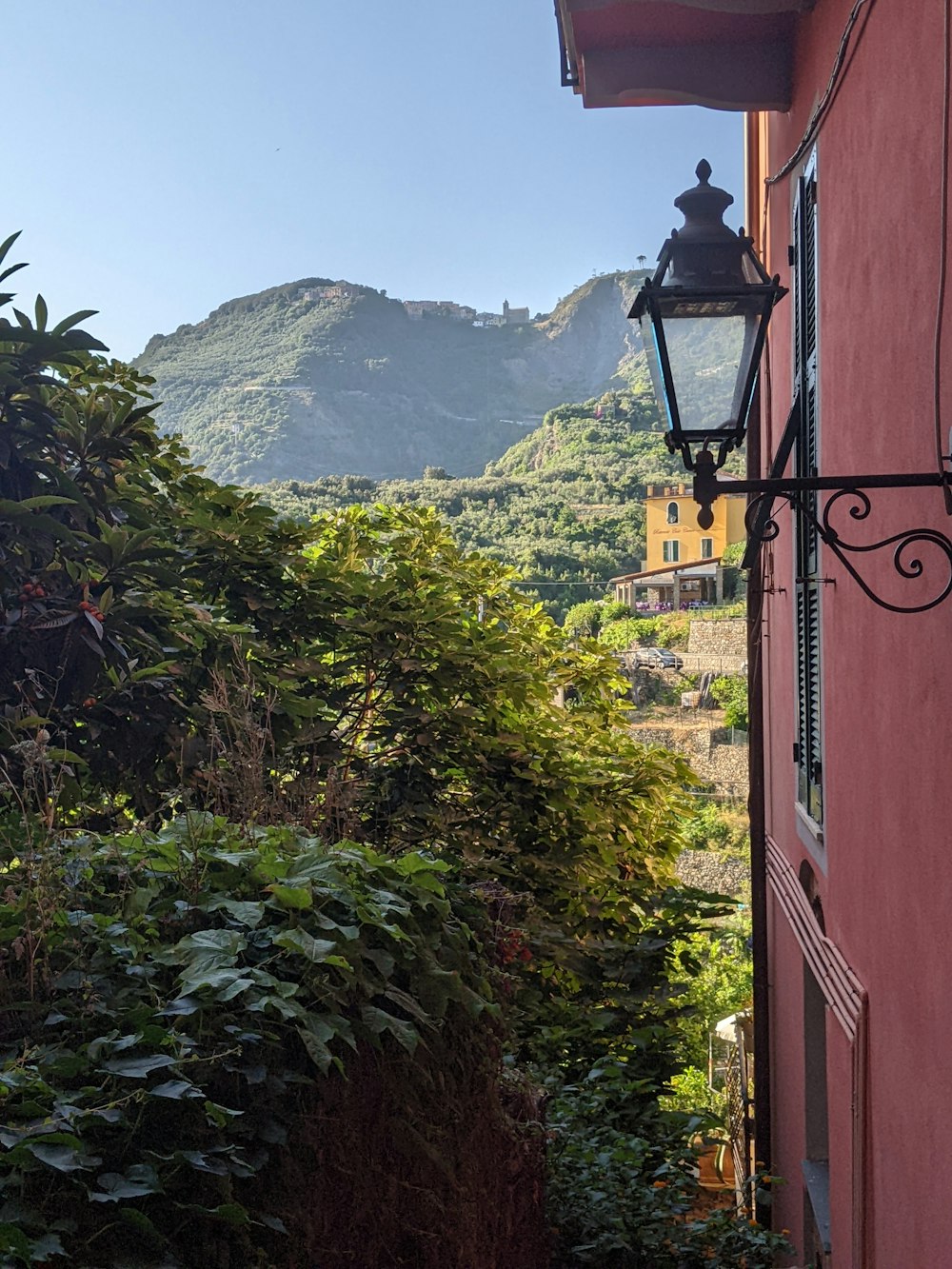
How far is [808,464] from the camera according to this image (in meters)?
4.54

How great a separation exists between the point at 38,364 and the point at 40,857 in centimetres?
191

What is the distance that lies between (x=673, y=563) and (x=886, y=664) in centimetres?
3860

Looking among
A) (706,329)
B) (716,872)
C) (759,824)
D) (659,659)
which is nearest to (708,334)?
(706,329)

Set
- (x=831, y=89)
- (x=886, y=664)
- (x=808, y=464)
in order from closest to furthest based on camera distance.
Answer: (x=886, y=664) → (x=831, y=89) → (x=808, y=464)

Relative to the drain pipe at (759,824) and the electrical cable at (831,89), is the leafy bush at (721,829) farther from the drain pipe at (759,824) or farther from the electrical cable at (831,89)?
the electrical cable at (831,89)

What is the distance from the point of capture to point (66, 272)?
12712cm

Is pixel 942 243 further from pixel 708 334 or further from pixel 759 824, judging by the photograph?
pixel 759 824

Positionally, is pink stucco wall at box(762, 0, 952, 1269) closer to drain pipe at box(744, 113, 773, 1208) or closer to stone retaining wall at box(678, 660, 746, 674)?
drain pipe at box(744, 113, 773, 1208)

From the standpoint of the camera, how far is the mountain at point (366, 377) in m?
65.3

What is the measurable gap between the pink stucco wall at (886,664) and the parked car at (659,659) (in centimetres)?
2887

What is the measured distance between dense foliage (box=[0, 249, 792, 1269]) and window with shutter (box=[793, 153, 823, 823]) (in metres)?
1.28

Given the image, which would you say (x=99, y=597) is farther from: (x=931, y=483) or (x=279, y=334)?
(x=279, y=334)

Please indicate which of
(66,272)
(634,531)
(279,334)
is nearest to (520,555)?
(634,531)

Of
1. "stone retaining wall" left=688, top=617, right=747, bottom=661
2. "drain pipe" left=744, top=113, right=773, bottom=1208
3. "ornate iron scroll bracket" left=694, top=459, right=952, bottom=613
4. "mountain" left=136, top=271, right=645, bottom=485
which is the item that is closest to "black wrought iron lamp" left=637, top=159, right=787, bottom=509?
"ornate iron scroll bracket" left=694, top=459, right=952, bottom=613
